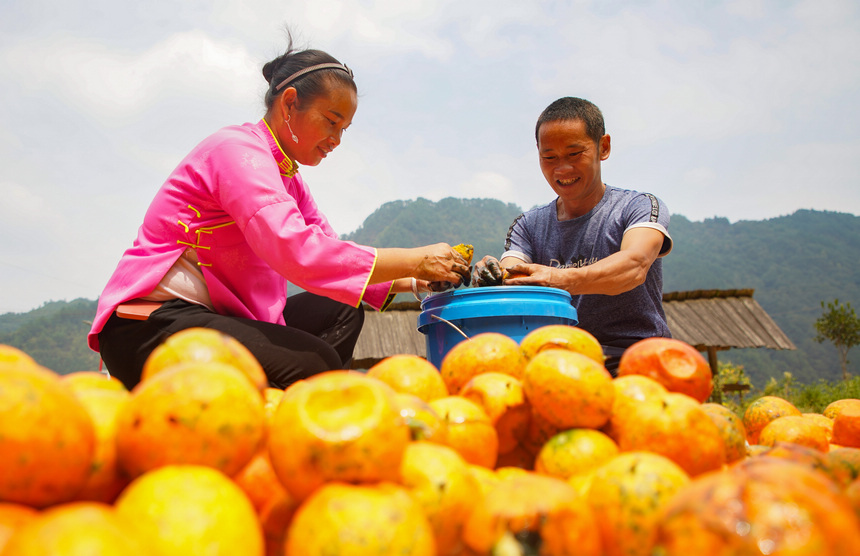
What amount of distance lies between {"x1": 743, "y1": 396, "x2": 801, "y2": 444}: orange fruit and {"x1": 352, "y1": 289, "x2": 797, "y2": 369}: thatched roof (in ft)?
32.2

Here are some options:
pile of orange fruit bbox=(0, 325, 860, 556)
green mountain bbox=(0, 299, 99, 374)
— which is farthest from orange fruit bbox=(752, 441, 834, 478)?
green mountain bbox=(0, 299, 99, 374)

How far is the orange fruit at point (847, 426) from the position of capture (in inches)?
75.6

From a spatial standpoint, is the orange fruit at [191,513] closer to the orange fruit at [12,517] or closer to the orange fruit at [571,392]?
the orange fruit at [12,517]

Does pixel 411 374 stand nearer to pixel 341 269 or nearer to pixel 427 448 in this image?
pixel 427 448

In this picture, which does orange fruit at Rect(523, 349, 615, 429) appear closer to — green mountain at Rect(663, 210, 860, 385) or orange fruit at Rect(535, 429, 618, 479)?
orange fruit at Rect(535, 429, 618, 479)

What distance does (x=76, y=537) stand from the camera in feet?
2.26

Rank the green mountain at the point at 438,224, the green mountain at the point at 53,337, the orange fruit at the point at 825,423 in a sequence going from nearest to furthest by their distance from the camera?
the orange fruit at the point at 825,423 < the green mountain at the point at 53,337 < the green mountain at the point at 438,224

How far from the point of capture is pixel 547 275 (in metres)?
3.36

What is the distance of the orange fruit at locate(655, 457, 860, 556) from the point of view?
72 centimetres

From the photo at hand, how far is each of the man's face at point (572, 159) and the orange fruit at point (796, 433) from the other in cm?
253

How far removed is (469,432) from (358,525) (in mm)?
552

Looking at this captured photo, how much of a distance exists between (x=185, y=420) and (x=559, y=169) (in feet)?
11.9

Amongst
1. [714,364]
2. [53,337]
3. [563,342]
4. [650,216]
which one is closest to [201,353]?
[563,342]

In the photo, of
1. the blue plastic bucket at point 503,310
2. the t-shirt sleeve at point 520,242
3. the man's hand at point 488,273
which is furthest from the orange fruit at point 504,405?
the t-shirt sleeve at point 520,242
